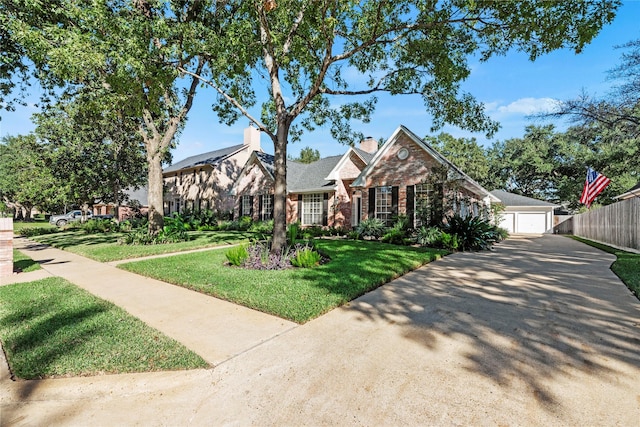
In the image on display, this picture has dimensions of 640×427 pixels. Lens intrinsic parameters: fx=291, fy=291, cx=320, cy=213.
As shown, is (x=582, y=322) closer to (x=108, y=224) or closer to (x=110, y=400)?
(x=110, y=400)

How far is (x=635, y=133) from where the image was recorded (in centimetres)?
1359

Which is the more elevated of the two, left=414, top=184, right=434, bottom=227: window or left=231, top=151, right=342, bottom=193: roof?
left=231, top=151, right=342, bottom=193: roof

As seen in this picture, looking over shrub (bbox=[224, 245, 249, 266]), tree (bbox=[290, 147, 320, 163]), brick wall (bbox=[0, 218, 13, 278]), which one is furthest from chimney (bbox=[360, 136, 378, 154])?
tree (bbox=[290, 147, 320, 163])

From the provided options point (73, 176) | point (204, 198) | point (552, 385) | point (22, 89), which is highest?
point (22, 89)

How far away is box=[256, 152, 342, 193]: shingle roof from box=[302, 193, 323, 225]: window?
684 mm

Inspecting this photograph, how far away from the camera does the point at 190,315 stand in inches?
166

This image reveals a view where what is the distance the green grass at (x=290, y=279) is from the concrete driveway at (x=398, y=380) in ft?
1.66

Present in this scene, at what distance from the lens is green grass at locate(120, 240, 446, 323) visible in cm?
450

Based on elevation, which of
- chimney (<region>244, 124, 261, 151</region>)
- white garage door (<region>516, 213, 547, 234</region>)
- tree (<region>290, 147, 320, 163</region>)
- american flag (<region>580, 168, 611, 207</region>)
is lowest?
white garage door (<region>516, 213, 547, 234</region>)

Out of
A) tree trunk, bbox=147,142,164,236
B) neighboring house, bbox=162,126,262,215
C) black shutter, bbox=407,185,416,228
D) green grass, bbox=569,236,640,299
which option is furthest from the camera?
neighboring house, bbox=162,126,262,215

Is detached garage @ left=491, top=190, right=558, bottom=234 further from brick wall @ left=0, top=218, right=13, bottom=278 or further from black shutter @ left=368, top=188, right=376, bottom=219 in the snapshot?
brick wall @ left=0, top=218, right=13, bottom=278

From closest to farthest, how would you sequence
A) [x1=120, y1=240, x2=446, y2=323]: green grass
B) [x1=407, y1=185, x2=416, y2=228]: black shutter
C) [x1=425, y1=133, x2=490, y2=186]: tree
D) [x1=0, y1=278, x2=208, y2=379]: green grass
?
[x1=0, y1=278, x2=208, y2=379]: green grass < [x1=120, y1=240, x2=446, y2=323]: green grass < [x1=407, y1=185, x2=416, y2=228]: black shutter < [x1=425, y1=133, x2=490, y2=186]: tree

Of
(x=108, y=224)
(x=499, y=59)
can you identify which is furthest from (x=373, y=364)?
(x=108, y=224)

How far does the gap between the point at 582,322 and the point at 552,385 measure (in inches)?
78.6
